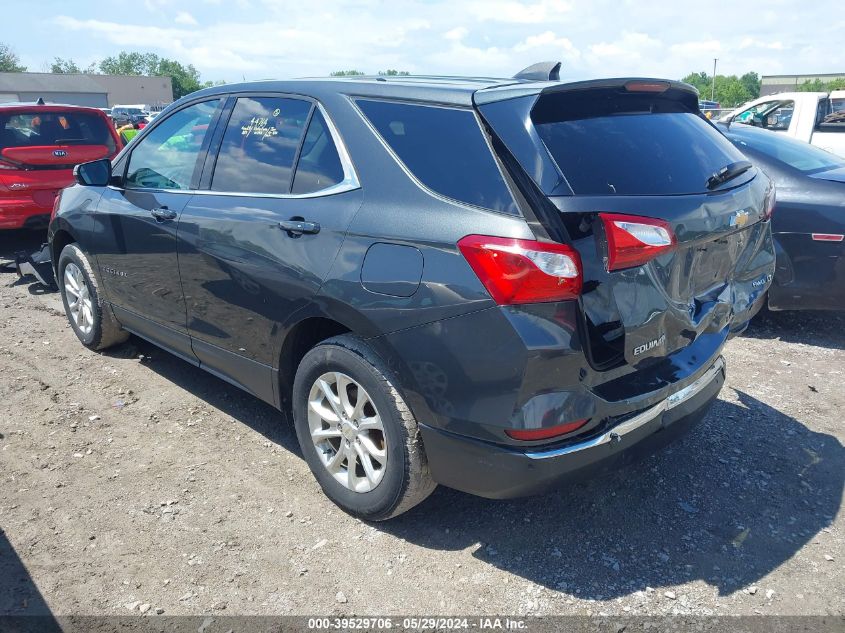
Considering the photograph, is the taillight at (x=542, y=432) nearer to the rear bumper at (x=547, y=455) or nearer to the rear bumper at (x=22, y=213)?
the rear bumper at (x=547, y=455)

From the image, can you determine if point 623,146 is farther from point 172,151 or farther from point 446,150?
point 172,151

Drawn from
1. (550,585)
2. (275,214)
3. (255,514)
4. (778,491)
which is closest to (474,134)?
(275,214)

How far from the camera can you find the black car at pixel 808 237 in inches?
198

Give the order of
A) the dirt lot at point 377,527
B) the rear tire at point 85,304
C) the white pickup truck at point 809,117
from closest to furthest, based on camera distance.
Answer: the dirt lot at point 377,527 → the rear tire at point 85,304 → the white pickup truck at point 809,117

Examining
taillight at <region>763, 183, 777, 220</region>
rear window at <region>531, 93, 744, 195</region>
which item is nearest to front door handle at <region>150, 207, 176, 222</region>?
rear window at <region>531, 93, 744, 195</region>

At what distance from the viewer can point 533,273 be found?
2.34m

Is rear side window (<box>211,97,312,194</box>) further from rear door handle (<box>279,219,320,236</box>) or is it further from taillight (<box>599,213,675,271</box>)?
taillight (<box>599,213,675,271</box>)

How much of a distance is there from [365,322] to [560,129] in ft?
3.48

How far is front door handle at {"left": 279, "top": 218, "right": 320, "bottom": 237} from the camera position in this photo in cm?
299

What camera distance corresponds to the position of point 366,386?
2.81 m

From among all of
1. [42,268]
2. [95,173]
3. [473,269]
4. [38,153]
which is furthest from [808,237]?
[38,153]

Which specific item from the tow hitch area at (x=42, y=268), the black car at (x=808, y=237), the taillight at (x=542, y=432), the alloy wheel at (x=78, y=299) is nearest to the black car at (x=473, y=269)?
the taillight at (x=542, y=432)

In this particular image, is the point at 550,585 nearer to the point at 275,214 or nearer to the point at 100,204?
the point at 275,214

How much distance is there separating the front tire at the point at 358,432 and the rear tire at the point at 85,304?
2.37 m
